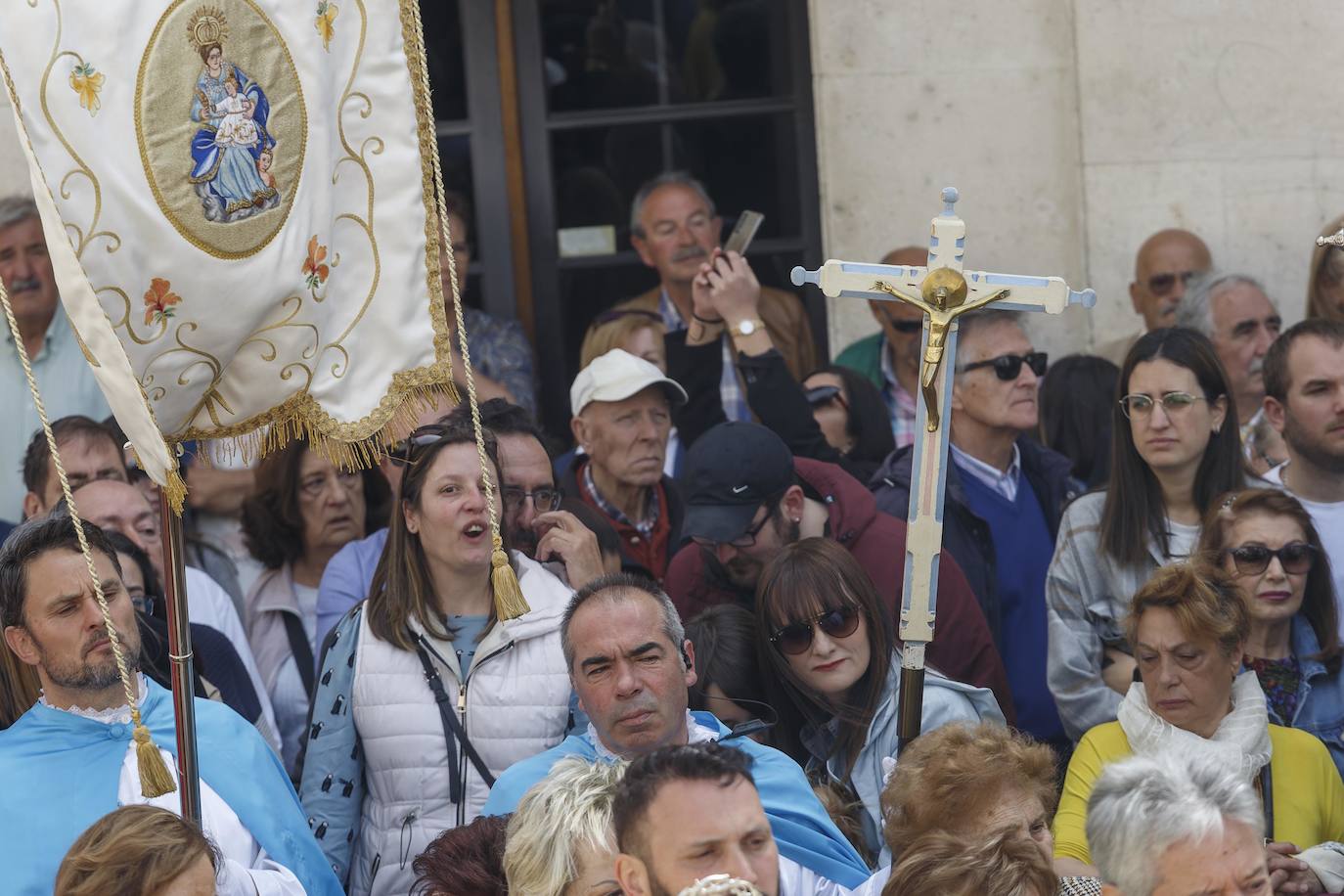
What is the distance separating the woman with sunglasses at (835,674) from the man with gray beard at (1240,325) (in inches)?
88.5

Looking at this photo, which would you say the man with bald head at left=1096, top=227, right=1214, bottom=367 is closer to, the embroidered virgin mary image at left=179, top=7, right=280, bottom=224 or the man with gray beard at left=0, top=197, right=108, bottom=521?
the man with gray beard at left=0, top=197, right=108, bottom=521

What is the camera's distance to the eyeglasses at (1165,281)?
7273 millimetres

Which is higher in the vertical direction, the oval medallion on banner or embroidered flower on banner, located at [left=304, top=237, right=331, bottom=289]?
the oval medallion on banner

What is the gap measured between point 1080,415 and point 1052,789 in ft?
8.47

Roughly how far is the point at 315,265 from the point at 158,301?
0.41 meters

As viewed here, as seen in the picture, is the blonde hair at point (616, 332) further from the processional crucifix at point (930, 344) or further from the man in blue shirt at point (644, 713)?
the processional crucifix at point (930, 344)

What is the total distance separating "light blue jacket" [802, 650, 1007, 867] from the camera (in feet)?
16.0

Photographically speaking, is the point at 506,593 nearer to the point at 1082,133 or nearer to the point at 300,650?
the point at 300,650

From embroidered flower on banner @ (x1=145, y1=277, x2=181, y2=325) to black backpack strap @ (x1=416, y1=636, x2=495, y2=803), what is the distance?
5.02ft

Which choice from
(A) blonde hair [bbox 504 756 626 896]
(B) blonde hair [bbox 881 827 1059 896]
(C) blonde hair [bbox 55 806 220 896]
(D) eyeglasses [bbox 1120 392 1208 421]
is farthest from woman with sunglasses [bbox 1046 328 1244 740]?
(C) blonde hair [bbox 55 806 220 896]

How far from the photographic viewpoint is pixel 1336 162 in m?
7.43

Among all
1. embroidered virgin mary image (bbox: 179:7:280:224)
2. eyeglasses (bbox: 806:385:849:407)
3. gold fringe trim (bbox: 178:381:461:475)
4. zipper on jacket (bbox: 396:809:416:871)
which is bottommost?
zipper on jacket (bbox: 396:809:416:871)

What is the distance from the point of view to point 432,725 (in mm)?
5168

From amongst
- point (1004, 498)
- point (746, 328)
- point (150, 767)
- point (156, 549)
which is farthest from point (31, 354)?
point (150, 767)
